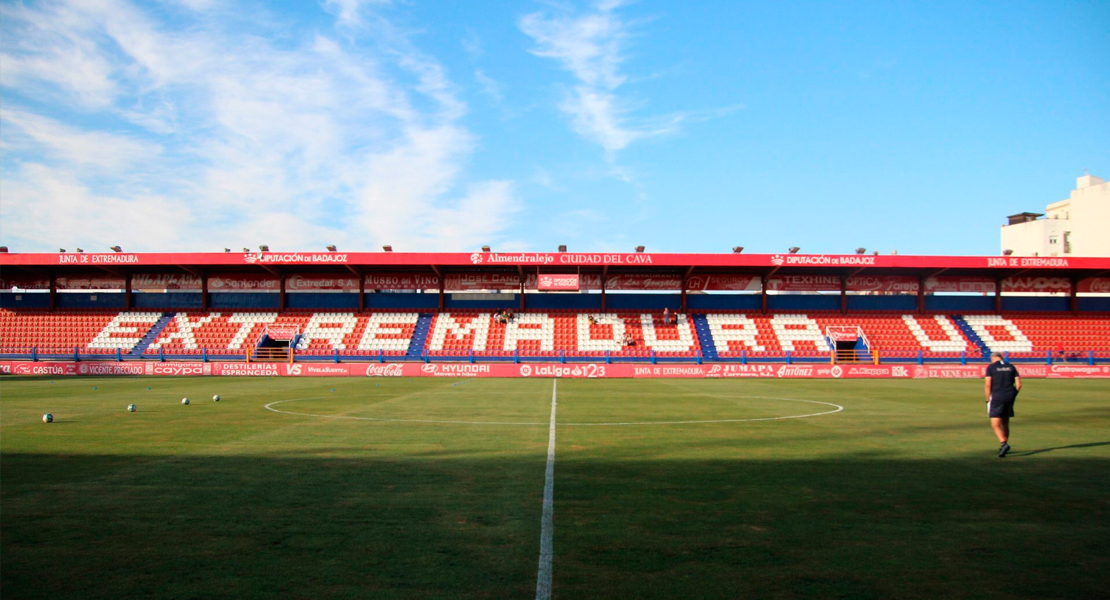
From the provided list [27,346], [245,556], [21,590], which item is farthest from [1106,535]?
[27,346]

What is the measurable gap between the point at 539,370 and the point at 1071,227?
6627 cm

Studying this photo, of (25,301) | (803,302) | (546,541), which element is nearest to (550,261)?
(803,302)

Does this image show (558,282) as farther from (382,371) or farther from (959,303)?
(959,303)

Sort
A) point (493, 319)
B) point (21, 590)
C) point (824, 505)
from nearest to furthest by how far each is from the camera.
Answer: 1. point (21, 590)
2. point (824, 505)
3. point (493, 319)

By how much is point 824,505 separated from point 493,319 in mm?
40580

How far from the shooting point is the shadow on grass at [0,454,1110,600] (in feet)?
18.0

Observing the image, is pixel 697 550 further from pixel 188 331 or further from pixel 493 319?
pixel 188 331

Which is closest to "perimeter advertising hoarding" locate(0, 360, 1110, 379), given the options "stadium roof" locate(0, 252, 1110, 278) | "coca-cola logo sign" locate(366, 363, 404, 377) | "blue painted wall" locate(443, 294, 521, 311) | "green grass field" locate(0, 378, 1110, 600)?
"coca-cola logo sign" locate(366, 363, 404, 377)

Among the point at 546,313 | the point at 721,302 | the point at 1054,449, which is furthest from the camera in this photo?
the point at 721,302

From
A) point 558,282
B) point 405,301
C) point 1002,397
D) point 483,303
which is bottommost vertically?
point 1002,397

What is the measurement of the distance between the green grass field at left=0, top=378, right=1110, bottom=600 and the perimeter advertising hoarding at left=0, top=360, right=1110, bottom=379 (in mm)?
22454

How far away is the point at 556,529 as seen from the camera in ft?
23.2

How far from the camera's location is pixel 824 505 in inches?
323

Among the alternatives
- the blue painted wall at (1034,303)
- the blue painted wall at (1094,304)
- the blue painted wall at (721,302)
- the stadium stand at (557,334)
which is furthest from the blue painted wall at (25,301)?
the blue painted wall at (1094,304)
